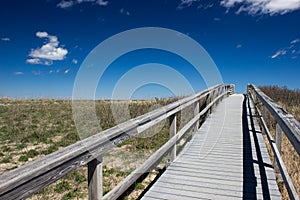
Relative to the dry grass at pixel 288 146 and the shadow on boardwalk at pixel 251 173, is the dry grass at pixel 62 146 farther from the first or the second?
the dry grass at pixel 288 146

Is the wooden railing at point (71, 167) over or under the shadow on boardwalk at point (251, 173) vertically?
over

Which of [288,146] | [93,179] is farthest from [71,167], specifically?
[288,146]

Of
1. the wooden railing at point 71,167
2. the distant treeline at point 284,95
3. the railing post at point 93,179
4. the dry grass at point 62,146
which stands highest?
the distant treeline at point 284,95

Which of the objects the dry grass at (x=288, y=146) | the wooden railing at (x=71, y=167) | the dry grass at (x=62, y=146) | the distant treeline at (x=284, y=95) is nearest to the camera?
the wooden railing at (x=71, y=167)

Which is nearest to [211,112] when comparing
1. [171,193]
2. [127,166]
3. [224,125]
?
[224,125]

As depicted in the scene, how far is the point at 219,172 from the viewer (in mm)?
4613

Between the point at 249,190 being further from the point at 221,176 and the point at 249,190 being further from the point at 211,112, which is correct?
the point at 211,112

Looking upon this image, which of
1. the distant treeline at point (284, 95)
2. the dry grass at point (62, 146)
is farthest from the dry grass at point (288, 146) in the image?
the dry grass at point (62, 146)

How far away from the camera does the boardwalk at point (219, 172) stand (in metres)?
3.76

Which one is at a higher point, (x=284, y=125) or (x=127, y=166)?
(x=284, y=125)

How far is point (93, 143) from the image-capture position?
7.46 ft

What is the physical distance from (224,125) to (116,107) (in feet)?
20.2

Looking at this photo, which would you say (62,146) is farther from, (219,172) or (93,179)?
(93,179)

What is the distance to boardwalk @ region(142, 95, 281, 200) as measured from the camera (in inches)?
148
